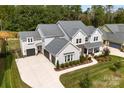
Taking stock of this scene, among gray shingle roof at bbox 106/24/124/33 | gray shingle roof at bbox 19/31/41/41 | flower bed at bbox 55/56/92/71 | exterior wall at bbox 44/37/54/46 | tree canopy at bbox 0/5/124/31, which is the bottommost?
flower bed at bbox 55/56/92/71

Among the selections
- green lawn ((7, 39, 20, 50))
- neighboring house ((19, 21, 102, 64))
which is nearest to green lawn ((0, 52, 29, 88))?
green lawn ((7, 39, 20, 50))

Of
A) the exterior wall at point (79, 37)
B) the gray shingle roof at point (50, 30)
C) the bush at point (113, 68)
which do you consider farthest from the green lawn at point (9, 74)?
the bush at point (113, 68)

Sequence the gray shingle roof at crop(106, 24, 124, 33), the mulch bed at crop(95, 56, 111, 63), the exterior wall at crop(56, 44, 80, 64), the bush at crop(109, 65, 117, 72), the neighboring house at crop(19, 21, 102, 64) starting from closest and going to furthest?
the bush at crop(109, 65, 117, 72)
the exterior wall at crop(56, 44, 80, 64)
the neighboring house at crop(19, 21, 102, 64)
the mulch bed at crop(95, 56, 111, 63)
the gray shingle roof at crop(106, 24, 124, 33)

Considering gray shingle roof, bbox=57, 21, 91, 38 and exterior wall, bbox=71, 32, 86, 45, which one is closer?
exterior wall, bbox=71, 32, 86, 45

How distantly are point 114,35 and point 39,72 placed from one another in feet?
52.5

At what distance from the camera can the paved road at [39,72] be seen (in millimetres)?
12977

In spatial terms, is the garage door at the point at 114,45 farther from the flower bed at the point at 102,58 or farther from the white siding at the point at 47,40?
the white siding at the point at 47,40

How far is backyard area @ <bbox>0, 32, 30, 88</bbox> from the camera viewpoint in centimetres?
1275

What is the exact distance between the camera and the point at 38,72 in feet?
49.2

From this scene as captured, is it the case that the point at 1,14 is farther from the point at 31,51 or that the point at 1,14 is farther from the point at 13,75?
the point at 13,75

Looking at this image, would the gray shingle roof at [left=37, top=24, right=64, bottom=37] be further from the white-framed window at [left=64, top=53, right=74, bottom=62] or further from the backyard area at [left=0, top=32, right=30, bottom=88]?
the white-framed window at [left=64, top=53, right=74, bottom=62]

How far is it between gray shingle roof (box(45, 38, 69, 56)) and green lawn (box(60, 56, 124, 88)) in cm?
340

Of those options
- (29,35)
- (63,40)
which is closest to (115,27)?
(63,40)
